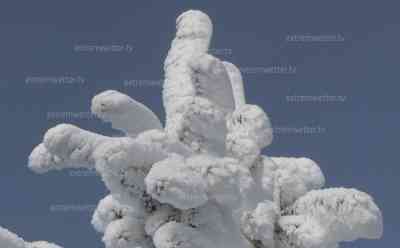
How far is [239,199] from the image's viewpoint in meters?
2.65

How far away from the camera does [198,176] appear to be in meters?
2.47

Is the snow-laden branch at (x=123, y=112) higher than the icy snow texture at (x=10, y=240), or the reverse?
the snow-laden branch at (x=123, y=112)

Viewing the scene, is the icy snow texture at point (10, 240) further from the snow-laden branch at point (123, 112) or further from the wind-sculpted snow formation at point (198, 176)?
the snow-laden branch at point (123, 112)

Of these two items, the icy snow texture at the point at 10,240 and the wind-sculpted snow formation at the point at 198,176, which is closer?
the wind-sculpted snow formation at the point at 198,176

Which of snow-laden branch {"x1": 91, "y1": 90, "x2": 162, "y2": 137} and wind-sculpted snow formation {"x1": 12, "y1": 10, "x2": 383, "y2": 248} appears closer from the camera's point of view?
wind-sculpted snow formation {"x1": 12, "y1": 10, "x2": 383, "y2": 248}

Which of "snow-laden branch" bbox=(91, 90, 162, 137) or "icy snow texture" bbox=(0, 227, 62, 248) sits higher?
"snow-laden branch" bbox=(91, 90, 162, 137)

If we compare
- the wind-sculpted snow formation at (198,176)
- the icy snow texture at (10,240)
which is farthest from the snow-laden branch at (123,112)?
the icy snow texture at (10,240)

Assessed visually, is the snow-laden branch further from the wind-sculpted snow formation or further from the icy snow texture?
the icy snow texture

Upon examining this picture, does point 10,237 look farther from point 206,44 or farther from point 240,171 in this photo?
point 206,44

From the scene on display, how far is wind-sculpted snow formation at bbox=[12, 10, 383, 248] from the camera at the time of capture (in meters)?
2.53

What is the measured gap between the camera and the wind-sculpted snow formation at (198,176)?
2.53 meters

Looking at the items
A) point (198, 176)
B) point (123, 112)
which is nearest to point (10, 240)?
point (123, 112)

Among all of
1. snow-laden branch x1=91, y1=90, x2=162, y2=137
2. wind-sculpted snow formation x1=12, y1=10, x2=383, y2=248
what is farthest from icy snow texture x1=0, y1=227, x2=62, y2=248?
snow-laden branch x1=91, y1=90, x2=162, y2=137

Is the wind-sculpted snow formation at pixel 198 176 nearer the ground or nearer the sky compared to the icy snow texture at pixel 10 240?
→ nearer the sky
